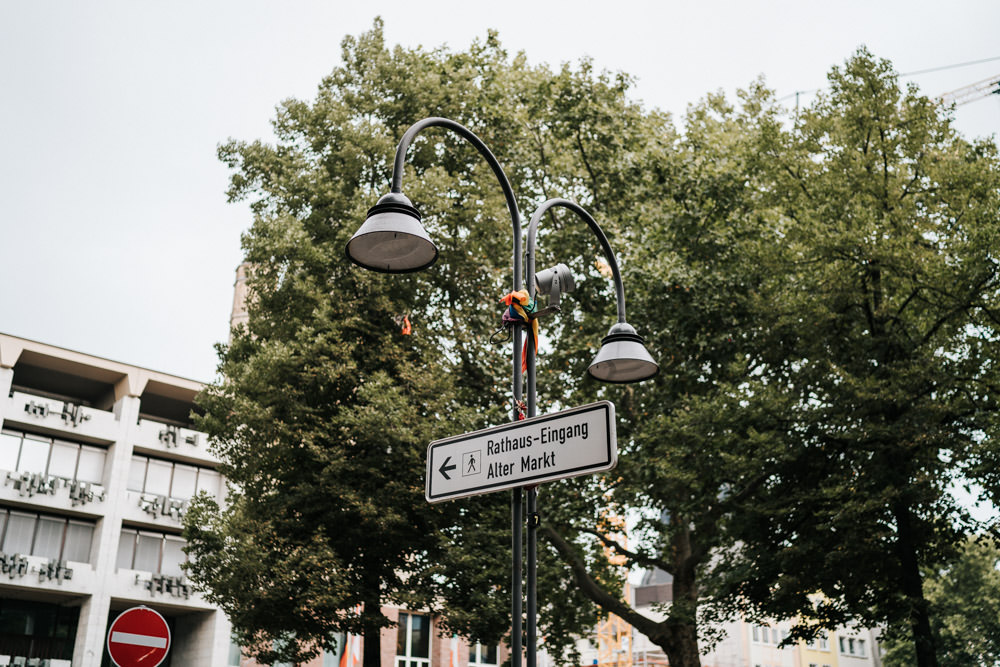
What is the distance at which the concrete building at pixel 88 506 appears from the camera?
37188mm

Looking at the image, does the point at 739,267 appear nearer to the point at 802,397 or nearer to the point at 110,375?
the point at 802,397

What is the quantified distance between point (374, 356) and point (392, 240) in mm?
13009

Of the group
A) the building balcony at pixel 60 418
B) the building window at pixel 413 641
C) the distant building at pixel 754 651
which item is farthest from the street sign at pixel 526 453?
the distant building at pixel 754 651

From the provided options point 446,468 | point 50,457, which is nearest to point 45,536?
point 50,457

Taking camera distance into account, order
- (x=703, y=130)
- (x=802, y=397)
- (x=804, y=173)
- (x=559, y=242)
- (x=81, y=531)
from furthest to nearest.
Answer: (x=81, y=531) → (x=703, y=130) → (x=559, y=242) → (x=804, y=173) → (x=802, y=397)

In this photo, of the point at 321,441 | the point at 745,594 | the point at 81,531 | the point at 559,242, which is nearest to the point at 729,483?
the point at 745,594

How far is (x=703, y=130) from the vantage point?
74.2 ft

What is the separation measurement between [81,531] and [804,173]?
33905mm

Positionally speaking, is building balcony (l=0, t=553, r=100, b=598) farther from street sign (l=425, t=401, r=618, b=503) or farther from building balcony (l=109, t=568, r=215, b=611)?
street sign (l=425, t=401, r=618, b=503)

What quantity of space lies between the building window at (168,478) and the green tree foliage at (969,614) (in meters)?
35.0

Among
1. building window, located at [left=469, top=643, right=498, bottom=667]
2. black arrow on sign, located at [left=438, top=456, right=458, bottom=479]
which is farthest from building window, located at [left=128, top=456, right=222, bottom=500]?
black arrow on sign, located at [left=438, top=456, right=458, bottom=479]

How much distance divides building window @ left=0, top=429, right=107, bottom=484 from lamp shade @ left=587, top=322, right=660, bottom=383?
36.7 metres

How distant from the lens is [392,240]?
6547mm

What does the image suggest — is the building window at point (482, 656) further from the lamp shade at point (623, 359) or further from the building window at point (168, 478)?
the lamp shade at point (623, 359)
